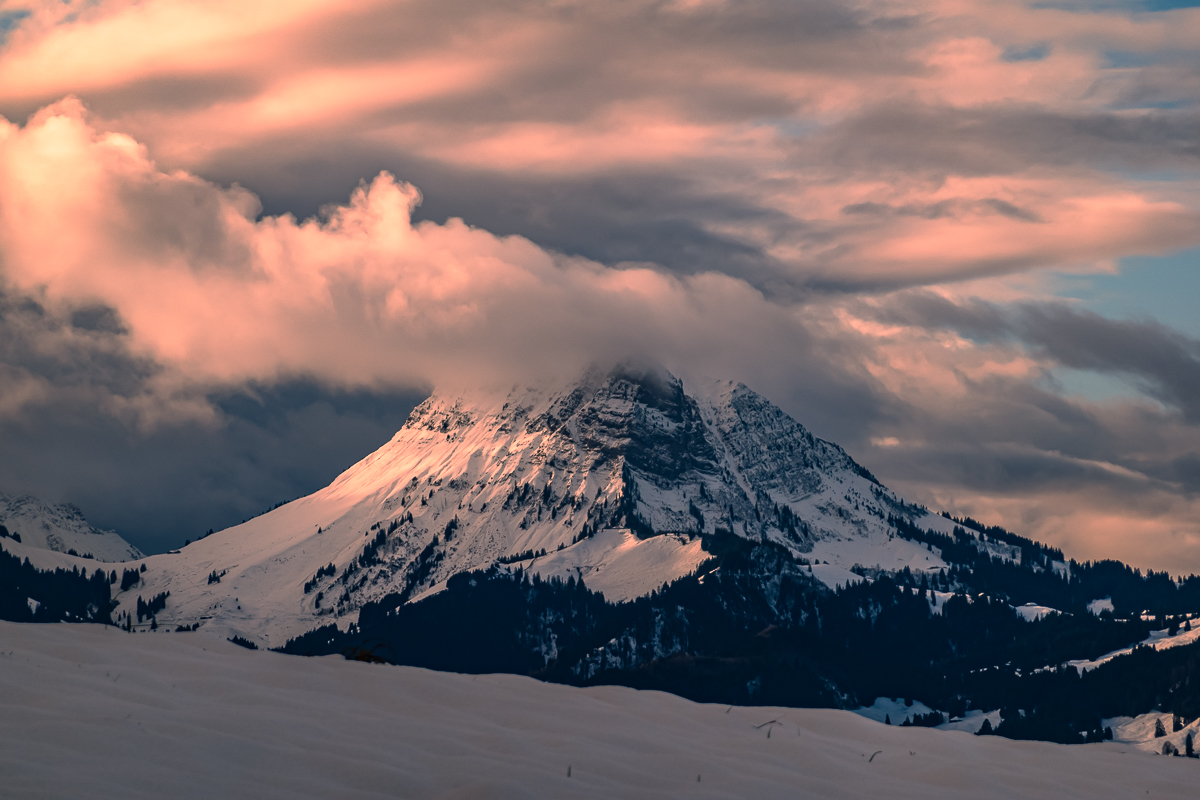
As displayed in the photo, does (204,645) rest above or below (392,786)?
above

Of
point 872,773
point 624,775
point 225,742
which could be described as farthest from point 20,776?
point 872,773

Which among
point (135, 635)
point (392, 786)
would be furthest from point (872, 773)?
point (135, 635)

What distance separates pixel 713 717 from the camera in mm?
36625

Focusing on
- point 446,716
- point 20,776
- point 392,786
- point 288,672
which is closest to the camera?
point 20,776

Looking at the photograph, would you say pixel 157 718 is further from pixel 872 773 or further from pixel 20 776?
pixel 872 773

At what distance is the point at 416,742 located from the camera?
28359 millimetres

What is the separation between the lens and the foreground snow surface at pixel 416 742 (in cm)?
2444

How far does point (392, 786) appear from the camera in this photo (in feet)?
82.0

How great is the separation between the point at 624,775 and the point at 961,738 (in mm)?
14946

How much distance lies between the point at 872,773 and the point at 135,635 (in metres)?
22.3

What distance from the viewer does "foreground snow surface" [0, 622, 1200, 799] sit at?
80.2ft

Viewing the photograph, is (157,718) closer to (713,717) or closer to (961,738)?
(713,717)

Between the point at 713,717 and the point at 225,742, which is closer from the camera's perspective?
the point at 225,742

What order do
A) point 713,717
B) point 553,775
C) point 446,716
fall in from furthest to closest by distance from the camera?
point 713,717
point 446,716
point 553,775
